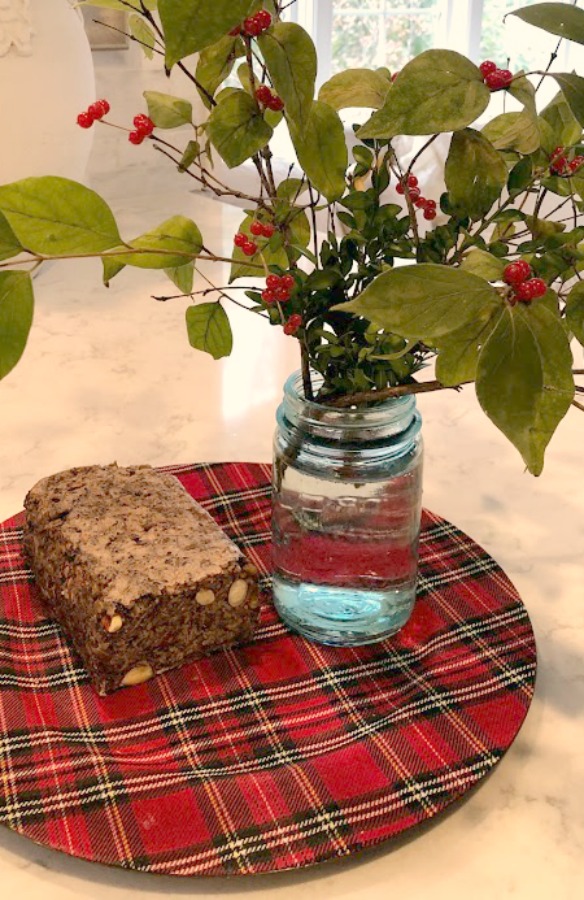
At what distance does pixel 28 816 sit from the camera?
1.86ft

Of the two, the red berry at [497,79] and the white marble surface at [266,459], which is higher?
the red berry at [497,79]

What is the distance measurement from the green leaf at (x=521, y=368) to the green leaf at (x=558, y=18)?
108 mm

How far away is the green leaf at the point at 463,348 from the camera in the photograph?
0.42m

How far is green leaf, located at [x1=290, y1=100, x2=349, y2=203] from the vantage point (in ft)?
1.65

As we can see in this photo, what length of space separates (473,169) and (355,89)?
0.08m

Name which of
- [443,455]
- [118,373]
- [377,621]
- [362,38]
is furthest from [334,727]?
[362,38]

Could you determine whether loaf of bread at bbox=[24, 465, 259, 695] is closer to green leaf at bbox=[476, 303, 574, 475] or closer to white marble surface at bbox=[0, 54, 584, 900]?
white marble surface at bbox=[0, 54, 584, 900]

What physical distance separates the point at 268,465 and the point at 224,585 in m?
0.27

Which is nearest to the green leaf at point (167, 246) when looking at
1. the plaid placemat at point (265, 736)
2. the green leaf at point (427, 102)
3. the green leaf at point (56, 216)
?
the green leaf at point (56, 216)

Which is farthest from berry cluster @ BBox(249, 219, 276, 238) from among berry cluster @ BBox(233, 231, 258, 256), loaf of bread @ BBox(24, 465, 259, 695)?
loaf of bread @ BBox(24, 465, 259, 695)

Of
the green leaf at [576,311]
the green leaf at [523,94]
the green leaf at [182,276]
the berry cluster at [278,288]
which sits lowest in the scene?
the green leaf at [182,276]

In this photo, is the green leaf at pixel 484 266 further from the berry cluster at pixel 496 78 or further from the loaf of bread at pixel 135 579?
the loaf of bread at pixel 135 579

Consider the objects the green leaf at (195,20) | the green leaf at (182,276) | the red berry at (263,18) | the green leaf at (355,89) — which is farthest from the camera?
the green leaf at (182,276)

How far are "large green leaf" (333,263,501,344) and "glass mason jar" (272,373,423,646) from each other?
9.7 inches
